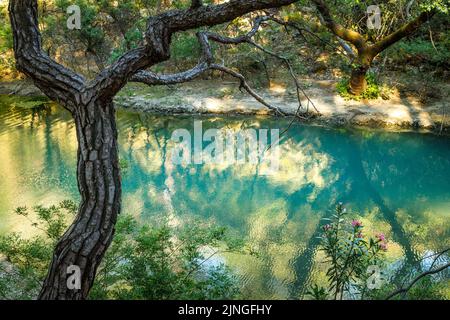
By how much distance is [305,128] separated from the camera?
1188 centimetres

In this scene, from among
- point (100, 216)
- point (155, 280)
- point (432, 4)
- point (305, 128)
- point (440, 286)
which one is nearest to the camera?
point (100, 216)

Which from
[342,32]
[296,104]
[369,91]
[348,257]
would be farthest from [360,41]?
[348,257]

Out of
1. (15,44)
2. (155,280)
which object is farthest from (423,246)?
(15,44)

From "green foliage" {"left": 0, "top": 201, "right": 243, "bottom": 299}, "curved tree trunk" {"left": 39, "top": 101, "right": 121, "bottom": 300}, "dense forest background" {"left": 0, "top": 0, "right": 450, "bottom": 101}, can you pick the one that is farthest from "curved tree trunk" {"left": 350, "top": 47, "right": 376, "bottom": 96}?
"curved tree trunk" {"left": 39, "top": 101, "right": 121, "bottom": 300}

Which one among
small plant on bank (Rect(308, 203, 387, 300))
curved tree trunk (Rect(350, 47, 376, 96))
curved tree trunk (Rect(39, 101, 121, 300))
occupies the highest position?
curved tree trunk (Rect(39, 101, 121, 300))

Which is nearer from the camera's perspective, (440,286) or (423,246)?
(440,286)

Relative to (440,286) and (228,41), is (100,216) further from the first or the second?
(440,286)

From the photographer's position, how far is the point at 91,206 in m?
2.79

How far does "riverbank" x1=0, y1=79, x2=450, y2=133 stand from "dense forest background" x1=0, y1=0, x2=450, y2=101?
23.2 inches

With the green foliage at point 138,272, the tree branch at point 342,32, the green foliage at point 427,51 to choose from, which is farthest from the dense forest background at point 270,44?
the green foliage at point 138,272

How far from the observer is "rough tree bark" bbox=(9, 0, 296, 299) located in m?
2.70

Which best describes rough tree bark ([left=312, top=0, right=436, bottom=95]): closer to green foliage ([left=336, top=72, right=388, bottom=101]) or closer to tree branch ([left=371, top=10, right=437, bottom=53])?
tree branch ([left=371, top=10, right=437, bottom=53])

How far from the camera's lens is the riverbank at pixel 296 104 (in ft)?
37.6

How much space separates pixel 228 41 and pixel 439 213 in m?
6.11
